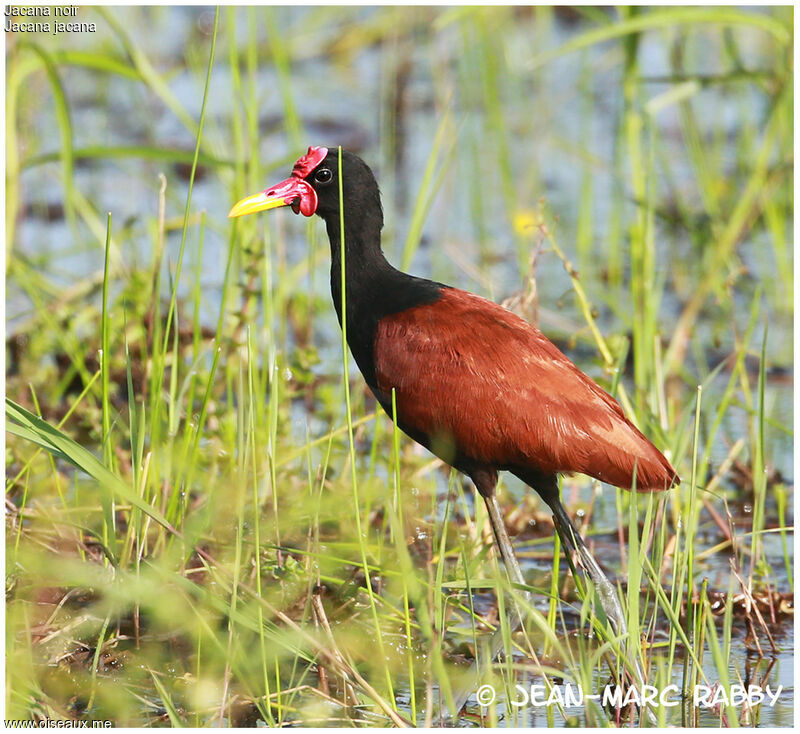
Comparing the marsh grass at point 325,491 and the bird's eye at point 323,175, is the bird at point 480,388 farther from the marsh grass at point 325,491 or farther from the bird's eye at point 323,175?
the marsh grass at point 325,491

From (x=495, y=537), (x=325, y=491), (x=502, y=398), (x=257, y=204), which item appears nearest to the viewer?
→ (x=502, y=398)

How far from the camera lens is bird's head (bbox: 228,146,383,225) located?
3.93 meters

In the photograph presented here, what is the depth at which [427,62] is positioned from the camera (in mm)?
10391

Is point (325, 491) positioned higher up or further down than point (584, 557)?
higher up

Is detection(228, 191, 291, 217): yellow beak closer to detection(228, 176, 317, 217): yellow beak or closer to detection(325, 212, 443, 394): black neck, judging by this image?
detection(228, 176, 317, 217): yellow beak

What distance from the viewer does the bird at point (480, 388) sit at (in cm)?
357

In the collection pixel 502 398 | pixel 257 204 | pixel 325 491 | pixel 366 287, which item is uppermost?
pixel 257 204

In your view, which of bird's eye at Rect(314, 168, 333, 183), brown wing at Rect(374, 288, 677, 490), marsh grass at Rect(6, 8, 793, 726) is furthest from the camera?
bird's eye at Rect(314, 168, 333, 183)

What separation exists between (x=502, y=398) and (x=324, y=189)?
905 millimetres

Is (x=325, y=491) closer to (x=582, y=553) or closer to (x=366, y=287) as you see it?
(x=366, y=287)

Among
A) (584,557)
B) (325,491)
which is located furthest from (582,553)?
(325,491)

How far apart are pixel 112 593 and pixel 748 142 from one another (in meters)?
5.02

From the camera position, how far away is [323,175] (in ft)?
13.1

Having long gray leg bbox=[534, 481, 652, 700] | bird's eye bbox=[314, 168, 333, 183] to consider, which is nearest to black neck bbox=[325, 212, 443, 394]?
bird's eye bbox=[314, 168, 333, 183]
